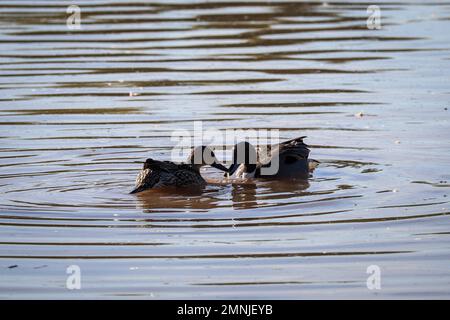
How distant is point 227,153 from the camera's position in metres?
14.2

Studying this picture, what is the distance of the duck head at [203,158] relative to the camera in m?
13.2

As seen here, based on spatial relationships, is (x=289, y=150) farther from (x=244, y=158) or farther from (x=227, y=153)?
(x=227, y=153)

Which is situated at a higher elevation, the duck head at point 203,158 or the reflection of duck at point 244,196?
the duck head at point 203,158

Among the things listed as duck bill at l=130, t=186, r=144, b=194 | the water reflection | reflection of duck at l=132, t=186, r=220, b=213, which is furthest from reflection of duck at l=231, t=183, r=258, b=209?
duck bill at l=130, t=186, r=144, b=194

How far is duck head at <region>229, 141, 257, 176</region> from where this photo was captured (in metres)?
13.2

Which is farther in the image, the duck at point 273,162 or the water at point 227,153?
the duck at point 273,162

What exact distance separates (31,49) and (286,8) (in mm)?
6490

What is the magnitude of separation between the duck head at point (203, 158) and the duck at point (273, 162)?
0.59 feet

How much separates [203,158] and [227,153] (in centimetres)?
93

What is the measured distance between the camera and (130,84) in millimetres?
17938

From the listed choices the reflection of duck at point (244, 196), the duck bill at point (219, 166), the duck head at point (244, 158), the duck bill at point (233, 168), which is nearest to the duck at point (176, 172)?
the duck bill at point (219, 166)

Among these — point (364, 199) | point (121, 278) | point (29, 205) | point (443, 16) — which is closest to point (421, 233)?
point (364, 199)

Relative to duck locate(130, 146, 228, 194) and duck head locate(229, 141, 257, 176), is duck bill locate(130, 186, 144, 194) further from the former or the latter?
duck head locate(229, 141, 257, 176)

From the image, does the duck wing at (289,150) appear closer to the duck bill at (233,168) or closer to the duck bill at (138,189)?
the duck bill at (233,168)
